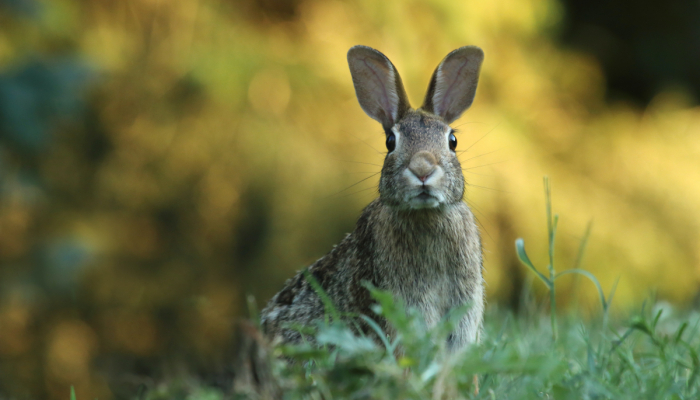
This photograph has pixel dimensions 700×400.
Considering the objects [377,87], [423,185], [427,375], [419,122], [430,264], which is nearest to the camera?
[427,375]

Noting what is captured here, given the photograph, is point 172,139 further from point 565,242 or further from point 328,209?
point 565,242

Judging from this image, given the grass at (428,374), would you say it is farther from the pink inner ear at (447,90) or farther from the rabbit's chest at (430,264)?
the pink inner ear at (447,90)

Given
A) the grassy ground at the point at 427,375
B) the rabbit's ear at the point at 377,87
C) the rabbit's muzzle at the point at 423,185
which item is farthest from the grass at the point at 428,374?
the rabbit's ear at the point at 377,87

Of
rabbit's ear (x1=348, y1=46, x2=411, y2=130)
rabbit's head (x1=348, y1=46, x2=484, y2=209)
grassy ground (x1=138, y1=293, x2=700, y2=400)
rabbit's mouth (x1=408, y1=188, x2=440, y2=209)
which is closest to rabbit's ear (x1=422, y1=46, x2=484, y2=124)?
rabbit's head (x1=348, y1=46, x2=484, y2=209)

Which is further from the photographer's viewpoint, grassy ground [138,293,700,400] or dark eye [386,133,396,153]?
dark eye [386,133,396,153]

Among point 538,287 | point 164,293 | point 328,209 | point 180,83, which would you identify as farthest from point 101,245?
point 538,287

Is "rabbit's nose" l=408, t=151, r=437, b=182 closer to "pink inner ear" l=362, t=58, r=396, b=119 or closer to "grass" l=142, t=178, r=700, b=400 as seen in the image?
"pink inner ear" l=362, t=58, r=396, b=119

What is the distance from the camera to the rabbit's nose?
2428mm

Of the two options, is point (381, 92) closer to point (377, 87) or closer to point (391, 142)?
point (377, 87)

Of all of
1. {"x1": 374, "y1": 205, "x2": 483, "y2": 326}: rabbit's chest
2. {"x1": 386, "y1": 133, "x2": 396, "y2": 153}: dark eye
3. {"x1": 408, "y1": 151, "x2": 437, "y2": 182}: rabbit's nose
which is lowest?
{"x1": 374, "y1": 205, "x2": 483, "y2": 326}: rabbit's chest

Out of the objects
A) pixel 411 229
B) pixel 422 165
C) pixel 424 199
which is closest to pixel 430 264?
pixel 411 229

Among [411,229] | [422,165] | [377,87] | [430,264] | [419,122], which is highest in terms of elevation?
[377,87]

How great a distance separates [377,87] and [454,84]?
0.35m

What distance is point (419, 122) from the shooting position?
2.78m
